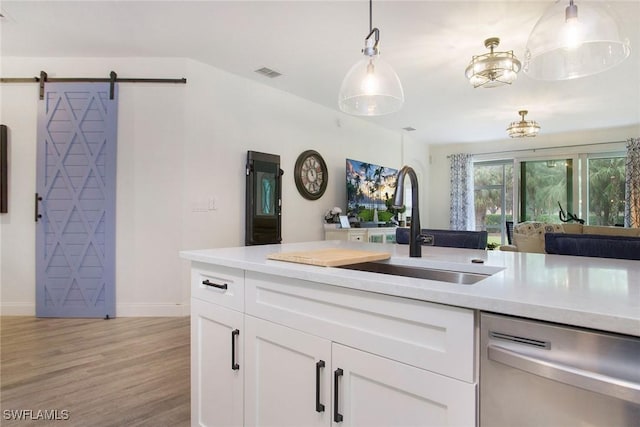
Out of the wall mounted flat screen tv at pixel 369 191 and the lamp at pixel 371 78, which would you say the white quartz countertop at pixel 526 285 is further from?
the wall mounted flat screen tv at pixel 369 191

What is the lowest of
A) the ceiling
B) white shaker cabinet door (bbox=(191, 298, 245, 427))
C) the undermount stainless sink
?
white shaker cabinet door (bbox=(191, 298, 245, 427))

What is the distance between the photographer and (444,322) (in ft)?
2.69

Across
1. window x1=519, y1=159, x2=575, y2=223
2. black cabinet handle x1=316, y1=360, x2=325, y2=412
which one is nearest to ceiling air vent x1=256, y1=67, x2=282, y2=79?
black cabinet handle x1=316, y1=360, x2=325, y2=412

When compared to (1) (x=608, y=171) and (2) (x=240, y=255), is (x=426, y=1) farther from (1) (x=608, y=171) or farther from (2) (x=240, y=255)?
(1) (x=608, y=171)

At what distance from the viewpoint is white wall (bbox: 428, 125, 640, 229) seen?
20.9ft

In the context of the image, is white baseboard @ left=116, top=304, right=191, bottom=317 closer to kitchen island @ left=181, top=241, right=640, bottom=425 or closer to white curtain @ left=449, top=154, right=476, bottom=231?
kitchen island @ left=181, top=241, right=640, bottom=425

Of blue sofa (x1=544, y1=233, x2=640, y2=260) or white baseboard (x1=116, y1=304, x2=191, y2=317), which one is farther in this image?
white baseboard (x1=116, y1=304, x2=191, y2=317)

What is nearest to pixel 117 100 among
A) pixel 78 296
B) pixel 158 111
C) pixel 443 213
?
pixel 158 111

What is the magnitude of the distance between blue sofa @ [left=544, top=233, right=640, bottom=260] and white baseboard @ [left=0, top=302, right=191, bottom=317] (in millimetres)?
3157

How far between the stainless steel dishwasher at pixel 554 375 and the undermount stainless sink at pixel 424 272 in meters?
0.53

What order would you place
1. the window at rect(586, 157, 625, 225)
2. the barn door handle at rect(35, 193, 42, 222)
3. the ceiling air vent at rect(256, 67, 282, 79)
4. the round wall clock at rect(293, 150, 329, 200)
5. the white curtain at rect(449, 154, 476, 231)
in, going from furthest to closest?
the white curtain at rect(449, 154, 476, 231) < the window at rect(586, 157, 625, 225) < the round wall clock at rect(293, 150, 329, 200) < the ceiling air vent at rect(256, 67, 282, 79) < the barn door handle at rect(35, 193, 42, 222)

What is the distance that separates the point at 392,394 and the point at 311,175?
407cm

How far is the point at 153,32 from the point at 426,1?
226cm

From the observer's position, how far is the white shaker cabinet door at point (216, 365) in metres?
1.34
